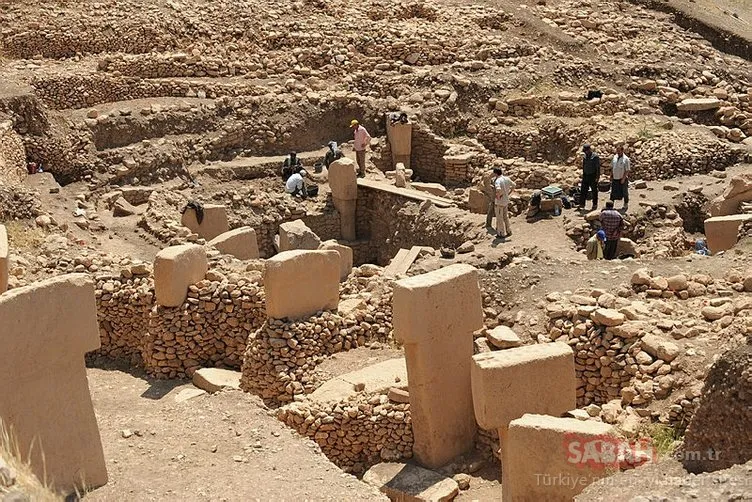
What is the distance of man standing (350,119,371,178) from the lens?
19.2 metres

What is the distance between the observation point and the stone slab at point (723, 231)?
553 inches

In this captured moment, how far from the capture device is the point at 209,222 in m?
16.9

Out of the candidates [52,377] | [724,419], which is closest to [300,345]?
[52,377]

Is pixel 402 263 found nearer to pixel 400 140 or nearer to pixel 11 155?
pixel 400 140

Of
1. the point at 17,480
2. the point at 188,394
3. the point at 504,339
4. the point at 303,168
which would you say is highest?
the point at 17,480

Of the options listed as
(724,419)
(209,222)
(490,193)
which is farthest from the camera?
(209,222)

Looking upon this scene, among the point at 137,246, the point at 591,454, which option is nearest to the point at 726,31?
the point at 137,246

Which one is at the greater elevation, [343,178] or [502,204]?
[502,204]

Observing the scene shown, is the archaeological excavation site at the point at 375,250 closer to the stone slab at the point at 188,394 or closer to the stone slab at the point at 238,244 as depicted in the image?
the stone slab at the point at 238,244

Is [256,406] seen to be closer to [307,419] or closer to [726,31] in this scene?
[307,419]

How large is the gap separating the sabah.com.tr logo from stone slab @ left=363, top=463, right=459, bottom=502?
182cm

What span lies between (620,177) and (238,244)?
19.9 feet

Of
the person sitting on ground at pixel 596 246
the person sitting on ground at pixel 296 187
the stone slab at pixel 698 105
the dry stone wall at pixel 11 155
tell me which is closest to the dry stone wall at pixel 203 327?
the person sitting on ground at pixel 596 246

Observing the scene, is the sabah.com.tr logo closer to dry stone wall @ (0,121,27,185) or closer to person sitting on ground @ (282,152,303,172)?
dry stone wall @ (0,121,27,185)
